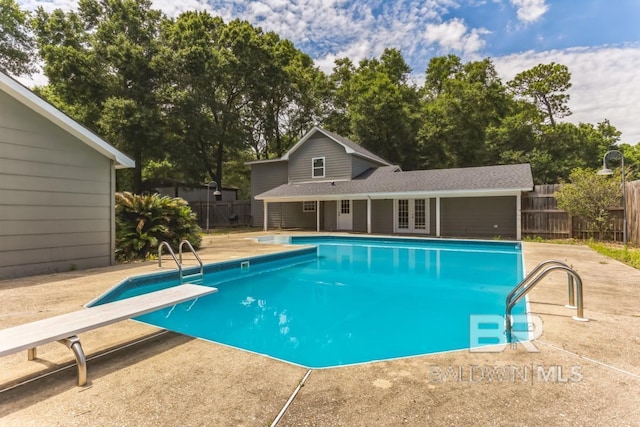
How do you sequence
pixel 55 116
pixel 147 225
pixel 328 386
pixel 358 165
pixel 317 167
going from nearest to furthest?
pixel 328 386 < pixel 55 116 < pixel 147 225 < pixel 358 165 < pixel 317 167

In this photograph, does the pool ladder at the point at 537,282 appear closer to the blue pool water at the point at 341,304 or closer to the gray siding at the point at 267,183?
the blue pool water at the point at 341,304

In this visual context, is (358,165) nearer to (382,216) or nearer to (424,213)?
(382,216)

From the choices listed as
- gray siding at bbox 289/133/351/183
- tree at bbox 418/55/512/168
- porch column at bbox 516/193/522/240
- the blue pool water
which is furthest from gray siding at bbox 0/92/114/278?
tree at bbox 418/55/512/168

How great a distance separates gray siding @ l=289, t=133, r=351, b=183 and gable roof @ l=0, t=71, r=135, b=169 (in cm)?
1289

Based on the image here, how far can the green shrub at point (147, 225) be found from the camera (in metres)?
9.28

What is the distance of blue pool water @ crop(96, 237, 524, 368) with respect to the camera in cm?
409

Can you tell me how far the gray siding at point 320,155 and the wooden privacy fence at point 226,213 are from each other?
481 centimetres

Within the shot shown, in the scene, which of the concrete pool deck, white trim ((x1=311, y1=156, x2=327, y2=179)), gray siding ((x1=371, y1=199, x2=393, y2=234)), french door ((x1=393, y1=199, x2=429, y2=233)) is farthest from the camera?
white trim ((x1=311, y1=156, x2=327, y2=179))

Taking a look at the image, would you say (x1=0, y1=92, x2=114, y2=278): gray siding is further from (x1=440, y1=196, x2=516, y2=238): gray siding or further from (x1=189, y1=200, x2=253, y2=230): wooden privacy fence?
(x1=189, y1=200, x2=253, y2=230): wooden privacy fence

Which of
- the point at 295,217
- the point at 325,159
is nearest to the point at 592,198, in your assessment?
the point at 325,159

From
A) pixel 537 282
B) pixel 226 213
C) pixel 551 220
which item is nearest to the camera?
pixel 537 282

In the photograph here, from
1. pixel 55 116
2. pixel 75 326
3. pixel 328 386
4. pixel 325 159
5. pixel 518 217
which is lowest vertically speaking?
pixel 328 386

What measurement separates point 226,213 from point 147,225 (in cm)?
1418

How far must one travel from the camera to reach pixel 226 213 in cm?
2403
